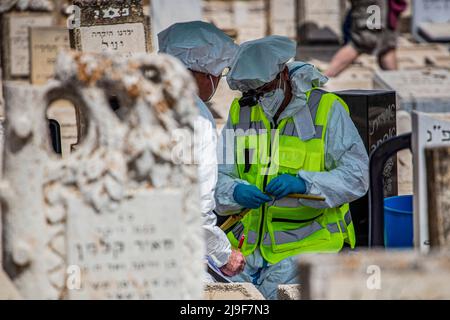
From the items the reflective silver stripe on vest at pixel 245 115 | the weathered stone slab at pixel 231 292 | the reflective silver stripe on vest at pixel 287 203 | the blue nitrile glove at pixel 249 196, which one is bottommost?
the weathered stone slab at pixel 231 292

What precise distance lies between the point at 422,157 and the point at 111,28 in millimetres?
2828

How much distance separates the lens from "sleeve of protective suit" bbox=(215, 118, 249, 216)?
523 cm

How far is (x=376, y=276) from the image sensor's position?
11.3 ft

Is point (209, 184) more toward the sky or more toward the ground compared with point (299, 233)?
more toward the sky

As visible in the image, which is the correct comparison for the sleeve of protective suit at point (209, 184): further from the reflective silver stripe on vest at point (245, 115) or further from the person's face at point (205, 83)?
the reflective silver stripe on vest at point (245, 115)

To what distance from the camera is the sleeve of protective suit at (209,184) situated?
4703 millimetres

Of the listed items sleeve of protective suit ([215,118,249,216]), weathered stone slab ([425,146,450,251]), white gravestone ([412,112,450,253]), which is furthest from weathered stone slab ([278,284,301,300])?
weathered stone slab ([425,146,450,251])

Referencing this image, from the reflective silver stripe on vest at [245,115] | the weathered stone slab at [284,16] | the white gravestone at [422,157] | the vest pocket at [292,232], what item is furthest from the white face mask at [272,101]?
the weathered stone slab at [284,16]

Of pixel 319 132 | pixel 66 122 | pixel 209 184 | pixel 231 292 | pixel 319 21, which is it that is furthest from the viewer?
pixel 319 21

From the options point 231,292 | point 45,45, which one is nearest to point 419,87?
point 45,45

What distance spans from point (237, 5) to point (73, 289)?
1228cm

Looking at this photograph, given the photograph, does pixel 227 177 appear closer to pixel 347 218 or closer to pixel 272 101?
pixel 272 101
